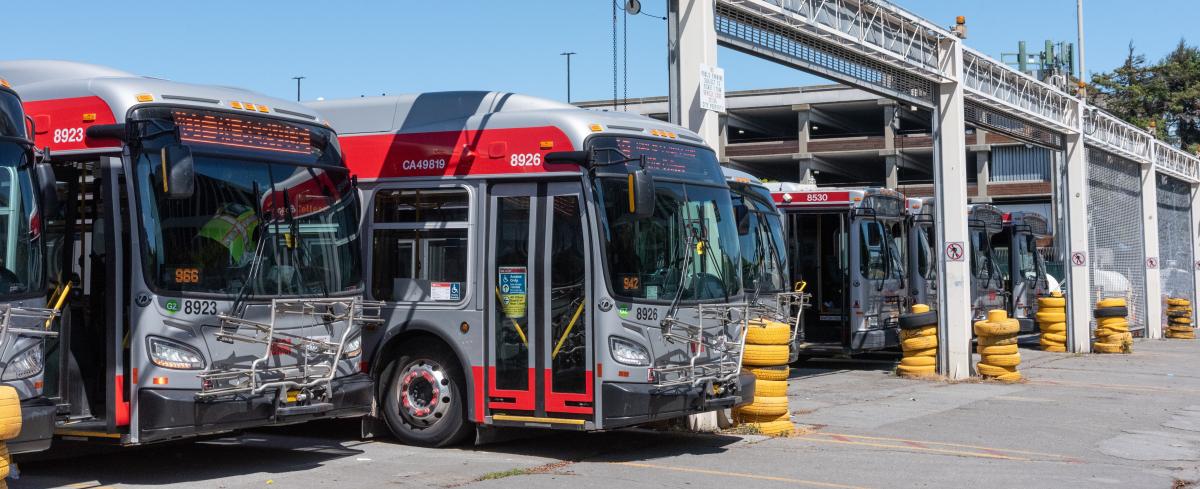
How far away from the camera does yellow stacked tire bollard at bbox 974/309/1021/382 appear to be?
1900 centimetres

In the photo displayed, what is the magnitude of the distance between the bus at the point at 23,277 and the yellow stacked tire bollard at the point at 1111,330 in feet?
71.7

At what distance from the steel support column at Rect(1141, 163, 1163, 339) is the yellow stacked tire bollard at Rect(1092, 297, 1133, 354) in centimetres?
613

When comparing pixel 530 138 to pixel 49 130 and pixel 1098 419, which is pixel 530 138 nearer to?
pixel 49 130

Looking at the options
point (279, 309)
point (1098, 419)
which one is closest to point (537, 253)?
point (279, 309)

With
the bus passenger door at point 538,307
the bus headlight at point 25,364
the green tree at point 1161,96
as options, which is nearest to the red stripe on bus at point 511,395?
the bus passenger door at point 538,307

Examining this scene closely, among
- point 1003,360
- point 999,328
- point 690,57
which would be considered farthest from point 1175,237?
point 690,57

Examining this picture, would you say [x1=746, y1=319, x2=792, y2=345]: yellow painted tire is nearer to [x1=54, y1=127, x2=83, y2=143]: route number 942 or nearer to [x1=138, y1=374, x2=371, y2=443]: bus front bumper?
[x1=138, y1=374, x2=371, y2=443]: bus front bumper

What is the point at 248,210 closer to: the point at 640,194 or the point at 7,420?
the point at 7,420

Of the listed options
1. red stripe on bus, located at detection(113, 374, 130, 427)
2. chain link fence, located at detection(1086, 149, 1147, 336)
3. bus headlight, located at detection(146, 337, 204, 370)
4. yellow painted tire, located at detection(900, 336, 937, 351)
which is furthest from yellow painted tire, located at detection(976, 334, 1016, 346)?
red stripe on bus, located at detection(113, 374, 130, 427)

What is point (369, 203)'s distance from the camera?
12008mm

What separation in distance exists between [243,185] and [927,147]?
1857 inches

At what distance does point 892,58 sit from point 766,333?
7.27 m

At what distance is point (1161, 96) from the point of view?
52.8 m

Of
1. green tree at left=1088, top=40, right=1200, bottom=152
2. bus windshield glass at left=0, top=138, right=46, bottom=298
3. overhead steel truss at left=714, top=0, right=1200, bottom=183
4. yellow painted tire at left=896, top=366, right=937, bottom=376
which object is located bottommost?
yellow painted tire at left=896, top=366, right=937, bottom=376
